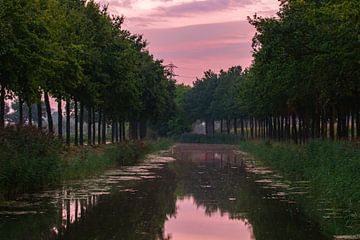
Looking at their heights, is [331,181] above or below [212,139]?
above

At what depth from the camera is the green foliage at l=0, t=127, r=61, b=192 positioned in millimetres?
21234

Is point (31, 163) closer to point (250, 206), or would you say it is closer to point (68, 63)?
point (250, 206)

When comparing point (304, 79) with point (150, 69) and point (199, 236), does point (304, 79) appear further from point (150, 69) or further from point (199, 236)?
point (150, 69)

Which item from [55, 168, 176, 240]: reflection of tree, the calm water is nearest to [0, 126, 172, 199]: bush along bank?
the calm water

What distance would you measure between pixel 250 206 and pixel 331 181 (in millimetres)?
3162

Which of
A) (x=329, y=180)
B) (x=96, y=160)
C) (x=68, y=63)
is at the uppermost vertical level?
(x=68, y=63)

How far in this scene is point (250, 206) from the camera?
839 inches

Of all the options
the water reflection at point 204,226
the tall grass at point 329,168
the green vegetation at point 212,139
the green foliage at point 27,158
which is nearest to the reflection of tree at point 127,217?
the water reflection at point 204,226

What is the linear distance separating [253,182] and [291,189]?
200 inches

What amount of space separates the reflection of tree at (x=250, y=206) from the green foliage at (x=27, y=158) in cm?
573

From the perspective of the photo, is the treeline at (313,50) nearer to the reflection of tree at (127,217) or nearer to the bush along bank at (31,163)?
the reflection of tree at (127,217)

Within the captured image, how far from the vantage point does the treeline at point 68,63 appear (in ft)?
84.6

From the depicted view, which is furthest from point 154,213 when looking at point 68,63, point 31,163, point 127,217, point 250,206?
point 68,63

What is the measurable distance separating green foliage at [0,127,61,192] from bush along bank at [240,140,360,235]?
31.4ft
